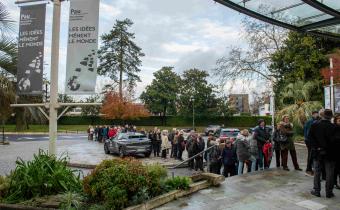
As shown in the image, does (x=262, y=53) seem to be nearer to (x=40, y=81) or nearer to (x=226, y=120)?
(x=40, y=81)

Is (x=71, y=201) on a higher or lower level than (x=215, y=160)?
lower

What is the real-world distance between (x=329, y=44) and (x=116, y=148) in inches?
838

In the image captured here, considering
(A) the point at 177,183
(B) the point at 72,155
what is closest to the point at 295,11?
(A) the point at 177,183

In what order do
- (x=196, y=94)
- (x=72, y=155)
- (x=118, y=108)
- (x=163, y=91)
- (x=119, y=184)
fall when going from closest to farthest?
(x=119, y=184) → (x=72, y=155) → (x=118, y=108) → (x=196, y=94) → (x=163, y=91)

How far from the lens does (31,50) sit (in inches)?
396

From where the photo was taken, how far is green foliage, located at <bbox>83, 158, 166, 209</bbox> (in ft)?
26.9

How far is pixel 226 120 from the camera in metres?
72.6

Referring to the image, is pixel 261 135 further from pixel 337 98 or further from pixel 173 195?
pixel 337 98

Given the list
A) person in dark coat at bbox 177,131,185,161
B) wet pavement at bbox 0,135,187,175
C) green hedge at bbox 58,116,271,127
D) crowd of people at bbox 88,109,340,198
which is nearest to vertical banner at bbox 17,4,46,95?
wet pavement at bbox 0,135,187,175

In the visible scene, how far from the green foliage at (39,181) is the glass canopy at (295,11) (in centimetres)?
534

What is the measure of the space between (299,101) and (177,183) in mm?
25331

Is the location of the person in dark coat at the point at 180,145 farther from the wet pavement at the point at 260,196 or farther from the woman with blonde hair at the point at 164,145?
the wet pavement at the point at 260,196

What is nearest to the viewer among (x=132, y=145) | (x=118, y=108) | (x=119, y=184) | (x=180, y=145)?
(x=119, y=184)

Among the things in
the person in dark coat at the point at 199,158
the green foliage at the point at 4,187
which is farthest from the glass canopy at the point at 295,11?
the person in dark coat at the point at 199,158
